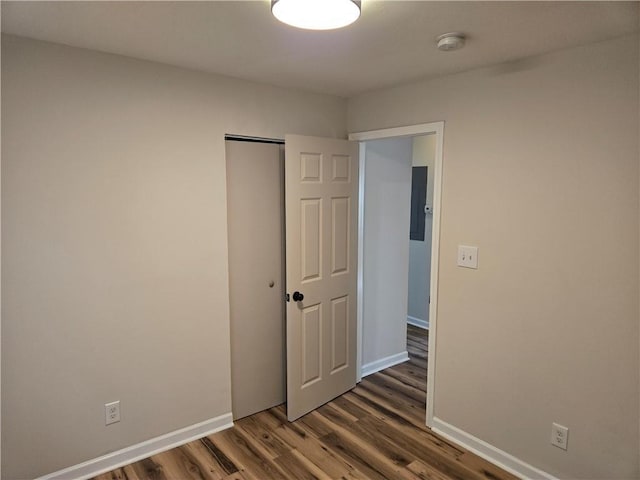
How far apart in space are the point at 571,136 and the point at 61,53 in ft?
8.49

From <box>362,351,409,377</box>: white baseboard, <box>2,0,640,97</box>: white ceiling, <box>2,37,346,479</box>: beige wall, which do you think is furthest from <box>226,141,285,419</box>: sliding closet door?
<box>362,351,409,377</box>: white baseboard

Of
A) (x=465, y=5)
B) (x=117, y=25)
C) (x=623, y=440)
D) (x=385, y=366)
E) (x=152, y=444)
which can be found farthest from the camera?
(x=385, y=366)

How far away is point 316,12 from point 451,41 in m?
0.71

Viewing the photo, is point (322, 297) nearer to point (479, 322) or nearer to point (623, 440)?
point (479, 322)

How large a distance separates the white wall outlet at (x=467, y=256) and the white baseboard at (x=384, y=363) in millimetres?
1537

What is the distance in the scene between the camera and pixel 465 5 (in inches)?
61.7

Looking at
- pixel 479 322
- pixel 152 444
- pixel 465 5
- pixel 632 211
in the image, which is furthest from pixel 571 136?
pixel 152 444

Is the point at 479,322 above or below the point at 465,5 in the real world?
below

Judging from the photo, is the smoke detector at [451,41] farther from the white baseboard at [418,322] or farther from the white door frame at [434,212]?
the white baseboard at [418,322]

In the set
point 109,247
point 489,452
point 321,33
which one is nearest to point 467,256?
point 489,452

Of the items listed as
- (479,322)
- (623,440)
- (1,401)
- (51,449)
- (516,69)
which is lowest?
(51,449)

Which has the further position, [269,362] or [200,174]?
[269,362]

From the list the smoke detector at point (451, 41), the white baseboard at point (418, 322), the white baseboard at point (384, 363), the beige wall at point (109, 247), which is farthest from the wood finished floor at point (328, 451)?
the smoke detector at point (451, 41)

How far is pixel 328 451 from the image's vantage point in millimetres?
2592
